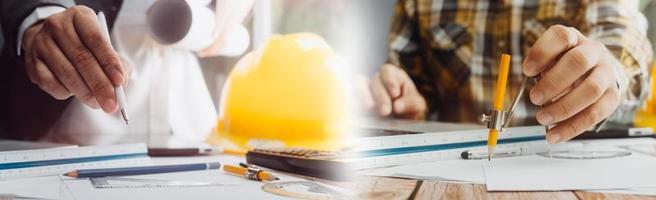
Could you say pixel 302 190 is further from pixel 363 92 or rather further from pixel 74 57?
pixel 363 92

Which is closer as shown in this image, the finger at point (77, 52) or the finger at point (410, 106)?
the finger at point (77, 52)

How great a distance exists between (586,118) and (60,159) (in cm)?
39

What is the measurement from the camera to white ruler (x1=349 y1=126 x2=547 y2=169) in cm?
49

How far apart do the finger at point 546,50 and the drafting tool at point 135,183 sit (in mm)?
229

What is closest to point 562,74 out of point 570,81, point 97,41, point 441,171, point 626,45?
point 570,81

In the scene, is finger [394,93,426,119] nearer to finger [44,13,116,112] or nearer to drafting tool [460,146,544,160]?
drafting tool [460,146,544,160]

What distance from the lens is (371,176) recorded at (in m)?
0.46

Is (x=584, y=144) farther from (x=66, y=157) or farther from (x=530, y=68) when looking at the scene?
(x=66, y=157)

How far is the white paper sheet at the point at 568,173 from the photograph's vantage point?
1.41ft

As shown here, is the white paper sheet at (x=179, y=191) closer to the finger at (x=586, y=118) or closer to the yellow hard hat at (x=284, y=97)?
the yellow hard hat at (x=284, y=97)

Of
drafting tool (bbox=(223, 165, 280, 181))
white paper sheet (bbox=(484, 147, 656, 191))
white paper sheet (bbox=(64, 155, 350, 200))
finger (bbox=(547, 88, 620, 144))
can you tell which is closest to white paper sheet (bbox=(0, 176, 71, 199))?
white paper sheet (bbox=(64, 155, 350, 200))

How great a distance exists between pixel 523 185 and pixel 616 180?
0.07 meters

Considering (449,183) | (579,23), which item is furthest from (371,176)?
(579,23)

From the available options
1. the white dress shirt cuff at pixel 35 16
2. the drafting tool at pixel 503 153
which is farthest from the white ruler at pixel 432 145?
the white dress shirt cuff at pixel 35 16
